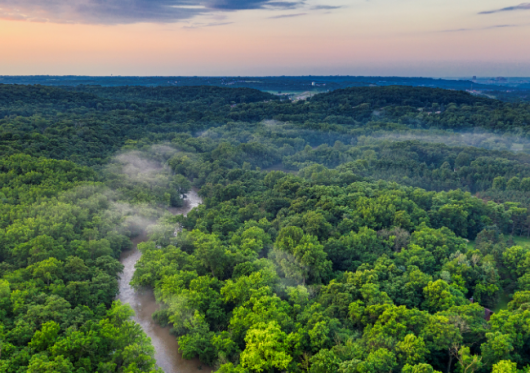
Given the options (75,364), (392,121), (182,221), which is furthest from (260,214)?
(392,121)

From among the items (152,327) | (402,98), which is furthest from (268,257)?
(402,98)

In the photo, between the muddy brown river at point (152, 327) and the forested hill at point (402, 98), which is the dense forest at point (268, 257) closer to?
the muddy brown river at point (152, 327)

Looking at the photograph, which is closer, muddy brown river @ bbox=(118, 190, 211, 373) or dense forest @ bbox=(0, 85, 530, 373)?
dense forest @ bbox=(0, 85, 530, 373)

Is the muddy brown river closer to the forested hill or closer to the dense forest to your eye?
the dense forest

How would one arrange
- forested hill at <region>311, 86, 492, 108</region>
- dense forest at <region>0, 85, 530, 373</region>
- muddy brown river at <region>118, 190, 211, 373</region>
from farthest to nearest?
forested hill at <region>311, 86, 492, 108</region>
muddy brown river at <region>118, 190, 211, 373</region>
dense forest at <region>0, 85, 530, 373</region>

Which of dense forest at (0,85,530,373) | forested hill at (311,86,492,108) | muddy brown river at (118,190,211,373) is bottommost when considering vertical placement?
muddy brown river at (118,190,211,373)

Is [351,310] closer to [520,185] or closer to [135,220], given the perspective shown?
[135,220]

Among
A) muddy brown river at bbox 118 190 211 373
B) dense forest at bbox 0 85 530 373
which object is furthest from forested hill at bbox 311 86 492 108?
muddy brown river at bbox 118 190 211 373
